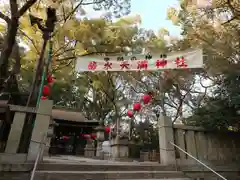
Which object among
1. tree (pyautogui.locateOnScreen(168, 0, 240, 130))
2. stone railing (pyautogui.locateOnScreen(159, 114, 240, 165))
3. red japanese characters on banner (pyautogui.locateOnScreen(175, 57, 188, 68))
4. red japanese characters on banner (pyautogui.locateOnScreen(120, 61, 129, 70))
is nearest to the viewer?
stone railing (pyautogui.locateOnScreen(159, 114, 240, 165))

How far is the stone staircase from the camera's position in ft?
14.8

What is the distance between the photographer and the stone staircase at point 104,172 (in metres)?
4.51

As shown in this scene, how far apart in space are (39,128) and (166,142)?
12.7 ft

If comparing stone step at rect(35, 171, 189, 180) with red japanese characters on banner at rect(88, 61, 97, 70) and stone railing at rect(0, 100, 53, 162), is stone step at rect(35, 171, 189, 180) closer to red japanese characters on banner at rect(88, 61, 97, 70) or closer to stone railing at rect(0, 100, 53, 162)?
stone railing at rect(0, 100, 53, 162)

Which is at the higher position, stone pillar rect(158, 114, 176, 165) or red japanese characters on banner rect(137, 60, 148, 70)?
red japanese characters on banner rect(137, 60, 148, 70)

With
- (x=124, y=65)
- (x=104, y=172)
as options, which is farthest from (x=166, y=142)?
(x=124, y=65)

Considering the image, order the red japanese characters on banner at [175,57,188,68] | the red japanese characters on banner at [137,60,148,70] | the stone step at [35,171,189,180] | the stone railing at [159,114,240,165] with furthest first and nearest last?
the red japanese characters on banner at [137,60,148,70], the red japanese characters on banner at [175,57,188,68], the stone railing at [159,114,240,165], the stone step at [35,171,189,180]

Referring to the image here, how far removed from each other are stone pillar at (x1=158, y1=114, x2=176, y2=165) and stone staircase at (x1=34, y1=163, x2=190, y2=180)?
0.87 feet

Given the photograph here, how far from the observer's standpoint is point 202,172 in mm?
6191

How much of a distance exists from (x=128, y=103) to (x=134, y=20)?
1321 centimetres

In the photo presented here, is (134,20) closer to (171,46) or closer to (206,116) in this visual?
(171,46)

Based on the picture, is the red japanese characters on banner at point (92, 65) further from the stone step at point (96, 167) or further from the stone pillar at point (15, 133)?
the stone step at point (96, 167)

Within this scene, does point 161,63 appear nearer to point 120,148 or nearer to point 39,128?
point 39,128

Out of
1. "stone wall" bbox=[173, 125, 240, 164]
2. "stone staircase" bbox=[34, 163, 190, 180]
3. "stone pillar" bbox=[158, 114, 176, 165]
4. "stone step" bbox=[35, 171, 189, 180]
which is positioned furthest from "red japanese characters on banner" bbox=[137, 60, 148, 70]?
"stone step" bbox=[35, 171, 189, 180]
